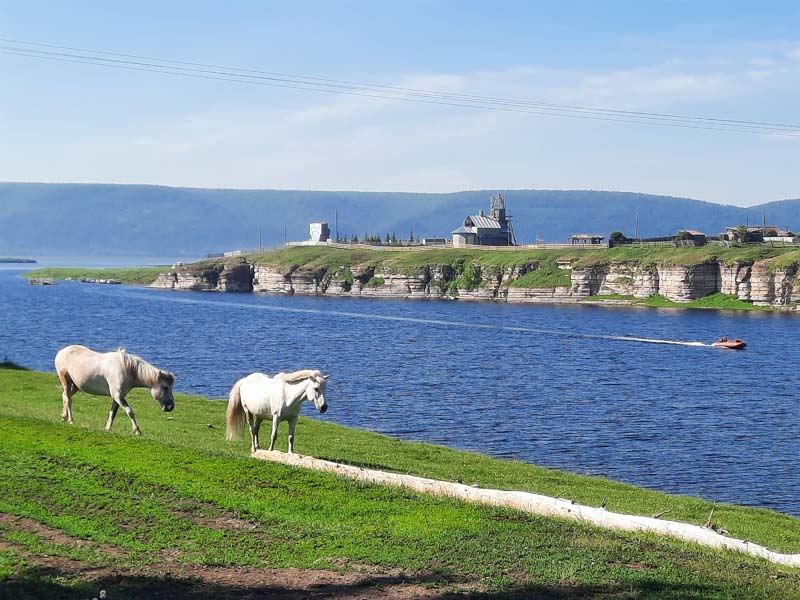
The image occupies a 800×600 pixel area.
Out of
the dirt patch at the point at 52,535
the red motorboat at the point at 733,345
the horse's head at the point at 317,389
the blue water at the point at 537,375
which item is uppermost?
the horse's head at the point at 317,389

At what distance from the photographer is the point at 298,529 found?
19.1m

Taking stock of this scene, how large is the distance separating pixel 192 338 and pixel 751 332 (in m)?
69.3

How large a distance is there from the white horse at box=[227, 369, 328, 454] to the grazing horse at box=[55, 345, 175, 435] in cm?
210

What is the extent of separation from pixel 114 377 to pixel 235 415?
3.81 metres

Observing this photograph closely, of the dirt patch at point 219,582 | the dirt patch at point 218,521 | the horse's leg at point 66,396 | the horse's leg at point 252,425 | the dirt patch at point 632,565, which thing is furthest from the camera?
the horse's leg at point 66,396

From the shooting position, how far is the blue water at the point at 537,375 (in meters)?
46.2

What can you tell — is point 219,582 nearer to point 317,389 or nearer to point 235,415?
point 317,389

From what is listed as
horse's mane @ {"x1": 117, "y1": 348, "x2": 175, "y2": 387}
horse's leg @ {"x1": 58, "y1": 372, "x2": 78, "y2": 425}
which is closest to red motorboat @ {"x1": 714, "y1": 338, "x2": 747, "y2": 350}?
horse's mane @ {"x1": 117, "y1": 348, "x2": 175, "y2": 387}

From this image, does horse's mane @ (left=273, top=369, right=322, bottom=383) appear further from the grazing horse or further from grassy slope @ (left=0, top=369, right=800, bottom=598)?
the grazing horse

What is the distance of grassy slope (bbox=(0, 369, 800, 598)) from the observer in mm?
16922

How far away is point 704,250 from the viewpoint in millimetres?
184125

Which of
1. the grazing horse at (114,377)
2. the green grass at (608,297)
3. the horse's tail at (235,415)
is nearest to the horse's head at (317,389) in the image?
the horse's tail at (235,415)

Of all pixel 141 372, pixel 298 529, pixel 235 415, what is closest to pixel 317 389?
pixel 235 415

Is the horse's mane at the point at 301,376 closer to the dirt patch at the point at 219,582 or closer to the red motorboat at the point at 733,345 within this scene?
the dirt patch at the point at 219,582
